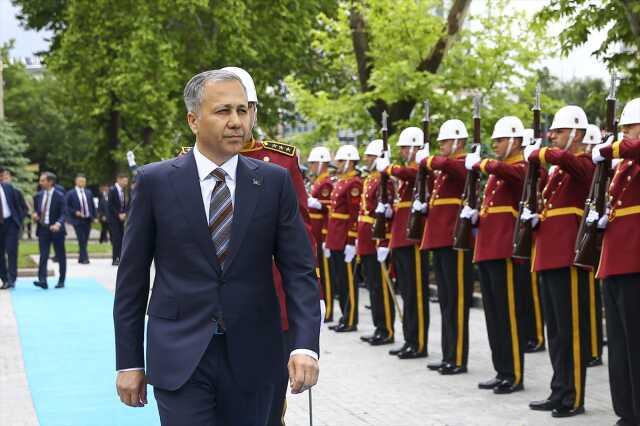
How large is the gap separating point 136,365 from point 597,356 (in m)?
7.10

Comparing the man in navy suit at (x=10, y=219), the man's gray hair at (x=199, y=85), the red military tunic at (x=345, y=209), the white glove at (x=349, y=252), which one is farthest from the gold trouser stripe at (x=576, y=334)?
the man in navy suit at (x=10, y=219)

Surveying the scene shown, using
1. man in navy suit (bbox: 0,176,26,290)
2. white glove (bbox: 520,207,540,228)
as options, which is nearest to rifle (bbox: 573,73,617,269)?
white glove (bbox: 520,207,540,228)

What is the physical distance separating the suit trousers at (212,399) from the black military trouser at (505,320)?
552cm

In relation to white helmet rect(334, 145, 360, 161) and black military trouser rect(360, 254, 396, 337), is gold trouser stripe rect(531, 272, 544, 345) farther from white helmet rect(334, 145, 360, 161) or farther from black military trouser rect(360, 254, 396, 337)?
white helmet rect(334, 145, 360, 161)

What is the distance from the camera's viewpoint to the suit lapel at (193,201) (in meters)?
4.44

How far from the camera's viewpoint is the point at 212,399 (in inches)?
174

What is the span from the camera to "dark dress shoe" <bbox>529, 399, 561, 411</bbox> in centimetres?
873

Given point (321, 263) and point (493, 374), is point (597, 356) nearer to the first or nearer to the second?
point (493, 374)

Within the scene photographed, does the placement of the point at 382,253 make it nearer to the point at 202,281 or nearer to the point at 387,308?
the point at 387,308

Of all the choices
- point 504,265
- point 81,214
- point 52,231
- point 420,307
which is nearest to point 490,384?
point 504,265

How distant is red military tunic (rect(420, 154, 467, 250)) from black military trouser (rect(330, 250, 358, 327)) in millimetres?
3269

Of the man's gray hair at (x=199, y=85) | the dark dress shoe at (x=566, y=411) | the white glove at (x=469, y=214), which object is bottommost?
the dark dress shoe at (x=566, y=411)

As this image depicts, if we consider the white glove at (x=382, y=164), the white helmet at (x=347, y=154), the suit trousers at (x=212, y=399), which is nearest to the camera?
the suit trousers at (x=212, y=399)

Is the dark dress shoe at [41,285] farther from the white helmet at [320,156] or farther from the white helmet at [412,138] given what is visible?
the white helmet at [412,138]
